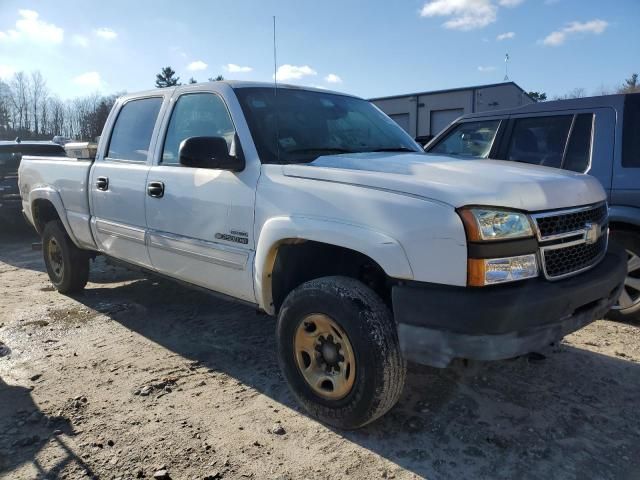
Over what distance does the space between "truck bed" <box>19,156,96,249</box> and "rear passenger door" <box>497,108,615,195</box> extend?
3.94 m

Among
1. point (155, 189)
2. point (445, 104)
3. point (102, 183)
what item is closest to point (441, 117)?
point (445, 104)

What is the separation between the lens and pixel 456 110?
21172mm

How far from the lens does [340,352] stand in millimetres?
2773

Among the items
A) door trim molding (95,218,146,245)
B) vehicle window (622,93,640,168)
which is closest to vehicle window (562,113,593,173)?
vehicle window (622,93,640,168)

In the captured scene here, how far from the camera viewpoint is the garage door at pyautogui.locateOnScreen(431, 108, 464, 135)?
69.6 feet

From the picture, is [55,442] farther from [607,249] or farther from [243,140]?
[607,249]

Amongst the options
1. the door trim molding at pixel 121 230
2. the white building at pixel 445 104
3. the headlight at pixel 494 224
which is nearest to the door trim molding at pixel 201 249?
the door trim molding at pixel 121 230

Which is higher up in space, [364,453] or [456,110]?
[456,110]

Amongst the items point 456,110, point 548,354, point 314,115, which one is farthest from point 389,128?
point 456,110

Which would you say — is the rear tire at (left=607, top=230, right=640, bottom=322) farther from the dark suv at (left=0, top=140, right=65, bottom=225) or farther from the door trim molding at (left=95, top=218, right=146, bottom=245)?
the dark suv at (left=0, top=140, right=65, bottom=225)

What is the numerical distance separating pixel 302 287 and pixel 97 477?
138cm

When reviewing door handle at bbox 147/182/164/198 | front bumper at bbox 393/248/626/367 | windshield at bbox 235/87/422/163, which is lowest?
front bumper at bbox 393/248/626/367

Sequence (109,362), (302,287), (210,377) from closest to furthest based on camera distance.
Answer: (302,287)
(210,377)
(109,362)

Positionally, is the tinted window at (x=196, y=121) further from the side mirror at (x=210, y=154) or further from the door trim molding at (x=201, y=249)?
the door trim molding at (x=201, y=249)
